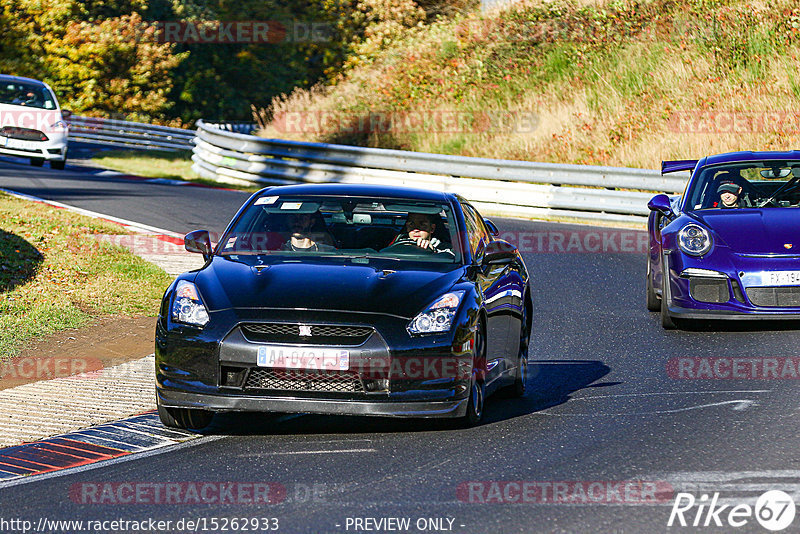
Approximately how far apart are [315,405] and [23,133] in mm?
20704

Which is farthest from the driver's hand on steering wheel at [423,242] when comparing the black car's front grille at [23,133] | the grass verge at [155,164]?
the black car's front grille at [23,133]

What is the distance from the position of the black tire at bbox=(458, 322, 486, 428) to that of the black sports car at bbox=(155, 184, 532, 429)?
12mm

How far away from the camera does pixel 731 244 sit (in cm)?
1091

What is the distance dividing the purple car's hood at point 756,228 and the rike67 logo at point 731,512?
17.2ft

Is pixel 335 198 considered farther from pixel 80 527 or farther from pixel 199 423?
pixel 80 527

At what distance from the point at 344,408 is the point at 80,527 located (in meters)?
1.87

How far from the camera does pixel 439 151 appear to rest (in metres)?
28.2

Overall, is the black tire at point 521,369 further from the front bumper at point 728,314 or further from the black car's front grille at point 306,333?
the front bumper at point 728,314

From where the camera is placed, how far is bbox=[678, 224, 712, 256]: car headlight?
11.0m

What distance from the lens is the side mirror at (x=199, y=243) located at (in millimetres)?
8352

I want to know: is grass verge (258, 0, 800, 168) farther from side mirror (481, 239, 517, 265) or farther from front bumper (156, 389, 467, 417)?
front bumper (156, 389, 467, 417)

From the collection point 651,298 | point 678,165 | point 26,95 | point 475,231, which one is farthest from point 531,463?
point 26,95

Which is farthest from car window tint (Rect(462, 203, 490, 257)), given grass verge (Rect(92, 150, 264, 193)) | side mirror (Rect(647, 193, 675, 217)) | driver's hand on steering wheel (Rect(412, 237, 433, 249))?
grass verge (Rect(92, 150, 264, 193))

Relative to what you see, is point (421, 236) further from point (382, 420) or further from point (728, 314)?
point (728, 314)
